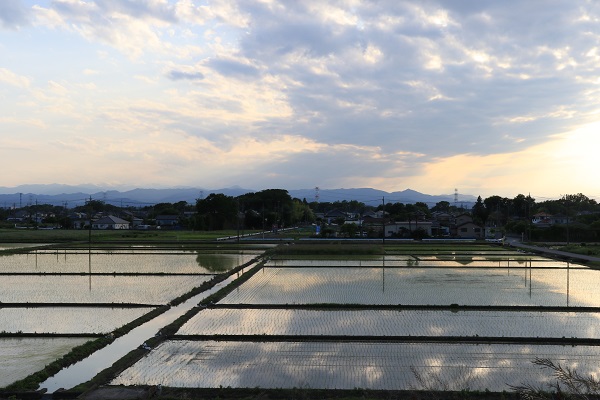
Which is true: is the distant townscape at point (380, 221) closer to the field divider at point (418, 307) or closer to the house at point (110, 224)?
the house at point (110, 224)

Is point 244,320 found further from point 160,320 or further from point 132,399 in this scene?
point 132,399

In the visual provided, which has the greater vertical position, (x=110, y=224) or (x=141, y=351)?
(x=110, y=224)

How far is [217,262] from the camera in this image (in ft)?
73.4

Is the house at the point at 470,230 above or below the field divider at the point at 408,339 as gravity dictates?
above

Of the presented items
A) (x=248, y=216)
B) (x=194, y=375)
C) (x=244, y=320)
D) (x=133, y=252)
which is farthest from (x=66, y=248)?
(x=248, y=216)

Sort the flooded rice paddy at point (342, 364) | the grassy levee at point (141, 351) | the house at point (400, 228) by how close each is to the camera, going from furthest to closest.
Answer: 1. the house at point (400, 228)
2. the flooded rice paddy at point (342, 364)
3. the grassy levee at point (141, 351)

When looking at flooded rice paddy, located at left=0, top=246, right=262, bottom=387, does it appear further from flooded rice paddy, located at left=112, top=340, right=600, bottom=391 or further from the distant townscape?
the distant townscape

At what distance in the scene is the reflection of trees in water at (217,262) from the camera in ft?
66.2

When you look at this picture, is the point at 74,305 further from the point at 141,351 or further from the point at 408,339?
the point at 408,339

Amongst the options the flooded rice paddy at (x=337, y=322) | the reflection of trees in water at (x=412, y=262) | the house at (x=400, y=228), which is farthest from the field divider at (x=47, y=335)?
the house at (x=400, y=228)

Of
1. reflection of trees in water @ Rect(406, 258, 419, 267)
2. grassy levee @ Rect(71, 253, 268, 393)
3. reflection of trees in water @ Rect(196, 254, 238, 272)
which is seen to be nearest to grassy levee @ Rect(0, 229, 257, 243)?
reflection of trees in water @ Rect(196, 254, 238, 272)

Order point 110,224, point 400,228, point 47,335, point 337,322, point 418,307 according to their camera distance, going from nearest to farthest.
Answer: point 47,335, point 337,322, point 418,307, point 400,228, point 110,224

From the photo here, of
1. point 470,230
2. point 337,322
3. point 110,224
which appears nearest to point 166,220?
point 110,224

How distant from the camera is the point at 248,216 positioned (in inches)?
2247
